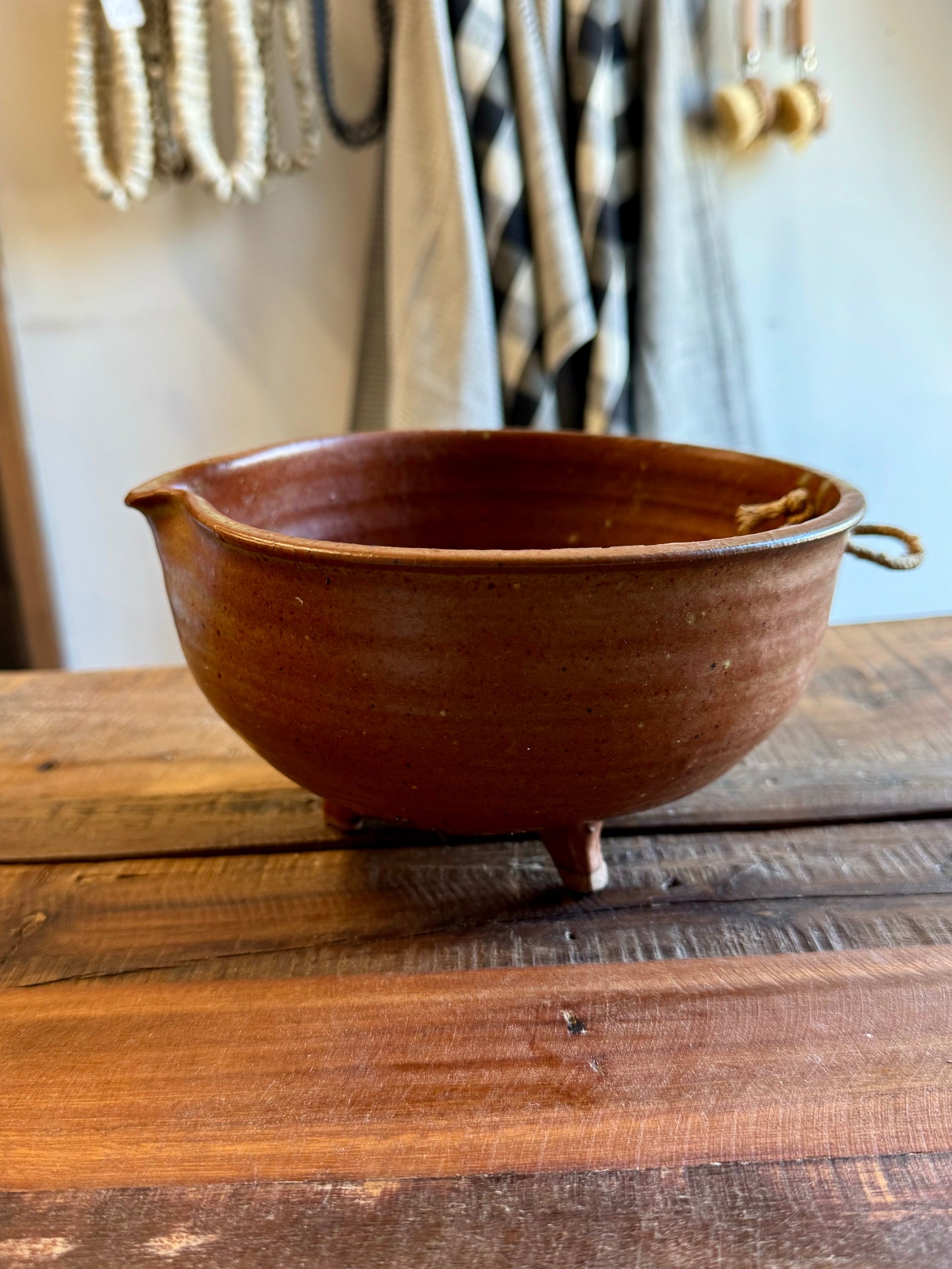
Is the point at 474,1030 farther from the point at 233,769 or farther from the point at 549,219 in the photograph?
the point at 549,219

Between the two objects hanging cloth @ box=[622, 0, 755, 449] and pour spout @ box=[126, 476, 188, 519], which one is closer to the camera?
pour spout @ box=[126, 476, 188, 519]

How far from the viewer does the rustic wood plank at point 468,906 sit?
1.45ft

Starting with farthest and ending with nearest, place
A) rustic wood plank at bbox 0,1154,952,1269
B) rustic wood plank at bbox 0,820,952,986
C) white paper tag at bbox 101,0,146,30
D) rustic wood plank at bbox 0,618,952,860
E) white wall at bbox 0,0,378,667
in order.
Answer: white wall at bbox 0,0,378,667, white paper tag at bbox 101,0,146,30, rustic wood plank at bbox 0,618,952,860, rustic wood plank at bbox 0,820,952,986, rustic wood plank at bbox 0,1154,952,1269

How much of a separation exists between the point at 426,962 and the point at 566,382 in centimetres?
83

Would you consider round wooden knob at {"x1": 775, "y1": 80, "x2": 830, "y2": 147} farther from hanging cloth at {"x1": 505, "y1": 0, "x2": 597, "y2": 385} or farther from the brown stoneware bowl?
the brown stoneware bowl

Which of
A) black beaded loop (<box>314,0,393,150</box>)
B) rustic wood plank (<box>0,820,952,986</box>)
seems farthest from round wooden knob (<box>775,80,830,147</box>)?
rustic wood plank (<box>0,820,952,986</box>)

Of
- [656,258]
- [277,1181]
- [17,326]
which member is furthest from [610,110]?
[277,1181]

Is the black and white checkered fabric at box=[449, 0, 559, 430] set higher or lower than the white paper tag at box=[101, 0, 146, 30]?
lower

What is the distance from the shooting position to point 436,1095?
36 centimetres

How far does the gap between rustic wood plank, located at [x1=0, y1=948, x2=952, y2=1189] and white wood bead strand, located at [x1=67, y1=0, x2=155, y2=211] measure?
0.87 m

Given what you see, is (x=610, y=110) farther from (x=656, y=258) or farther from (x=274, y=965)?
(x=274, y=965)

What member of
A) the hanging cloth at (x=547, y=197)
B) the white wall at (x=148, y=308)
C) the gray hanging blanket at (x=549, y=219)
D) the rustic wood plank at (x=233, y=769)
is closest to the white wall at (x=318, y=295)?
the white wall at (x=148, y=308)

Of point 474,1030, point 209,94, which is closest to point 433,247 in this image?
point 209,94

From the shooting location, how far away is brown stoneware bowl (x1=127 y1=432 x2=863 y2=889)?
1.23ft
